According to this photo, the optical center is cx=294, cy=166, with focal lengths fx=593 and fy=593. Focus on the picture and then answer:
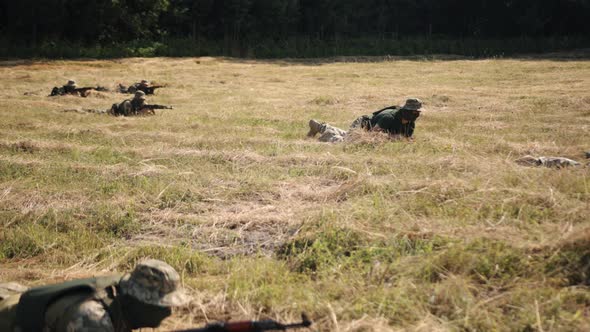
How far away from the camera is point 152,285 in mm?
2957

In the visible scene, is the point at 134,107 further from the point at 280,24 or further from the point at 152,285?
the point at 280,24

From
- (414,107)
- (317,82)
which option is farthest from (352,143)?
(317,82)

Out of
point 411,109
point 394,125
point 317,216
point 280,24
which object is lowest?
point 317,216

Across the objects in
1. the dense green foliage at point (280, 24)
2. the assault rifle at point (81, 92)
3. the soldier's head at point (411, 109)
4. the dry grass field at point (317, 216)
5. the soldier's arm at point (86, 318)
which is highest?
the dense green foliage at point (280, 24)

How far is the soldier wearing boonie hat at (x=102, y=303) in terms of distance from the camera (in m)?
2.89

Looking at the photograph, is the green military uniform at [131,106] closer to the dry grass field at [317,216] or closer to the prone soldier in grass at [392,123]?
the dry grass field at [317,216]

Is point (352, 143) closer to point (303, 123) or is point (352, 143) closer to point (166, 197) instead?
point (303, 123)

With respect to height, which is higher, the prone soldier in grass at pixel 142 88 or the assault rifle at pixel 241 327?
the prone soldier in grass at pixel 142 88

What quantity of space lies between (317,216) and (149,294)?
6.75 ft

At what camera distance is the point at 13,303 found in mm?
3158

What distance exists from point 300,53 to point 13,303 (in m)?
26.6

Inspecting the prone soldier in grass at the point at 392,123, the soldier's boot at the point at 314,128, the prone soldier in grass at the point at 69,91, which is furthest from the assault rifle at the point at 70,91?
the prone soldier in grass at the point at 392,123

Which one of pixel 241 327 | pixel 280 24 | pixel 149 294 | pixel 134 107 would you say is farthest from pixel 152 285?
pixel 280 24

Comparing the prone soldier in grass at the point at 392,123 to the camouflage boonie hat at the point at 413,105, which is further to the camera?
the prone soldier in grass at the point at 392,123
